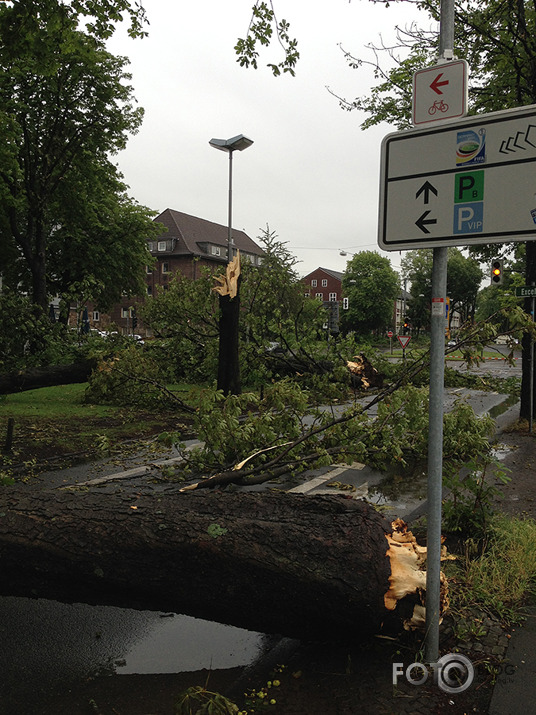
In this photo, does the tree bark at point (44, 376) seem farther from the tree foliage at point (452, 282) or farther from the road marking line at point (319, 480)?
the tree foliage at point (452, 282)

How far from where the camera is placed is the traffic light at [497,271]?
15.8 meters

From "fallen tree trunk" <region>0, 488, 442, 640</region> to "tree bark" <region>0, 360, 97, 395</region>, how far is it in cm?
785

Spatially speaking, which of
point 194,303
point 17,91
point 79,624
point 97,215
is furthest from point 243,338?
point 97,215

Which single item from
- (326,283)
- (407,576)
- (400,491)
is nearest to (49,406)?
(400,491)

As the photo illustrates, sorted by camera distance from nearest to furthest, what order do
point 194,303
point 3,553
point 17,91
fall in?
point 3,553
point 194,303
point 17,91

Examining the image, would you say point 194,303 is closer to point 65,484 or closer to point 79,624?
point 65,484

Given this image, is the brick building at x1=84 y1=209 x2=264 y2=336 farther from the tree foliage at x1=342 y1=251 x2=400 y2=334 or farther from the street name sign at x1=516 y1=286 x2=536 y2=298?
the street name sign at x1=516 y1=286 x2=536 y2=298

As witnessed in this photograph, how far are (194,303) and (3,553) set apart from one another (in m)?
12.4

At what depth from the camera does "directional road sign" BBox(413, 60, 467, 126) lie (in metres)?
2.79

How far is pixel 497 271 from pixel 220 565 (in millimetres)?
15010

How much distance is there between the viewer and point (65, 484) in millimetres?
6969

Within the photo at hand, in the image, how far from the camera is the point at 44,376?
1088cm

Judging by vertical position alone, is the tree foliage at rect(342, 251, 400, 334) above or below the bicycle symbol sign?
above

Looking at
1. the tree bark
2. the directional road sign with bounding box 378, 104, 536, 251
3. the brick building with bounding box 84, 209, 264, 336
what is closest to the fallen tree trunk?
the directional road sign with bounding box 378, 104, 536, 251
